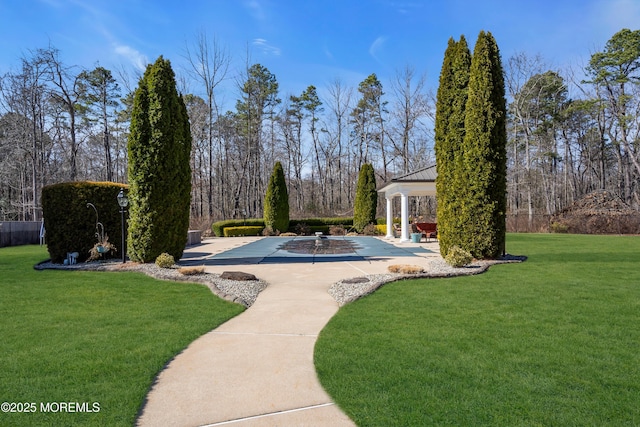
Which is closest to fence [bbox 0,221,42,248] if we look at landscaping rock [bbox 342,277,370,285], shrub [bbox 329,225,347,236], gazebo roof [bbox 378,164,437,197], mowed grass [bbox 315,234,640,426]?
shrub [bbox 329,225,347,236]

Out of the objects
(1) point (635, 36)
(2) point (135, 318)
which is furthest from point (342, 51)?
(1) point (635, 36)

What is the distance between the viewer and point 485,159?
10.2m

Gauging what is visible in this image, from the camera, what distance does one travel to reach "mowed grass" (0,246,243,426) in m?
2.62

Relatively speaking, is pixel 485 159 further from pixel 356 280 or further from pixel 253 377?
pixel 253 377

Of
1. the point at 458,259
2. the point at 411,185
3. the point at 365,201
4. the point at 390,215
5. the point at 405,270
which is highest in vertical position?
the point at 411,185

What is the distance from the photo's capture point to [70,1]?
789 centimetres

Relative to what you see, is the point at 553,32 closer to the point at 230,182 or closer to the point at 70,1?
the point at 70,1

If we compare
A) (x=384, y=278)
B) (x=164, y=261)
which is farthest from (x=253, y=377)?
(x=164, y=261)

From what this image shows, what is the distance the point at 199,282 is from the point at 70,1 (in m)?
6.44

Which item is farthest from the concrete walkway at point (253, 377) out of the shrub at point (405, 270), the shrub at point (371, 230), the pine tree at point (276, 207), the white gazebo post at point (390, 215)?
the pine tree at point (276, 207)

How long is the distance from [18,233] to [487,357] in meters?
22.4

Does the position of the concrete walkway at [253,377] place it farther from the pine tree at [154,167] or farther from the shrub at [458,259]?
the pine tree at [154,167]

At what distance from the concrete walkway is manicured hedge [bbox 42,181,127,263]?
7626 millimetres

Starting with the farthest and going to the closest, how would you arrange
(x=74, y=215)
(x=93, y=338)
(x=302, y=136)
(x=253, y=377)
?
(x=302, y=136) → (x=74, y=215) → (x=93, y=338) → (x=253, y=377)
